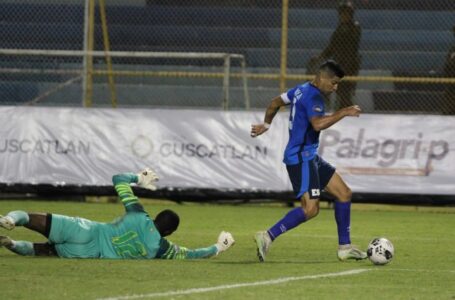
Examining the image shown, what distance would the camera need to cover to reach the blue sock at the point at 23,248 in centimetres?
Result: 1248

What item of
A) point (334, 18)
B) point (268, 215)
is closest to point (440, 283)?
point (268, 215)

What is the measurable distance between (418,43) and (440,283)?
13.1m

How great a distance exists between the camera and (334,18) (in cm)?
2381

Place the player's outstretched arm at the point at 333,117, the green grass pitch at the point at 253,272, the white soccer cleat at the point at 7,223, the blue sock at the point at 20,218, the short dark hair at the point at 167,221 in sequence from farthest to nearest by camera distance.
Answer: the player's outstretched arm at the point at 333,117
the short dark hair at the point at 167,221
the blue sock at the point at 20,218
the white soccer cleat at the point at 7,223
the green grass pitch at the point at 253,272

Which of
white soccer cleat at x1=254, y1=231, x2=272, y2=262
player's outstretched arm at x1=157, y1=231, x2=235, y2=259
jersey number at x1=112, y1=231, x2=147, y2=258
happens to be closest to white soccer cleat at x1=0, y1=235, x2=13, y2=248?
jersey number at x1=112, y1=231, x2=147, y2=258

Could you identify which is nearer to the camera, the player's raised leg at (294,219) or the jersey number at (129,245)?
the jersey number at (129,245)

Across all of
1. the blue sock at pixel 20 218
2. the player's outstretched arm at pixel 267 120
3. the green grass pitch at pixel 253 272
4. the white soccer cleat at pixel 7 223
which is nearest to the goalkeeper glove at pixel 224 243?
the green grass pitch at pixel 253 272

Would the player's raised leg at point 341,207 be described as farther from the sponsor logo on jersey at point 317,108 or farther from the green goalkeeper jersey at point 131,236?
the green goalkeeper jersey at point 131,236

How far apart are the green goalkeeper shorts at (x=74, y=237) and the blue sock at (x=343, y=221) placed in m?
2.52

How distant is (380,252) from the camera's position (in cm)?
1253

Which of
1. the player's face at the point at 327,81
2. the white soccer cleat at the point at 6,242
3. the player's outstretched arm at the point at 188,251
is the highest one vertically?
the player's face at the point at 327,81

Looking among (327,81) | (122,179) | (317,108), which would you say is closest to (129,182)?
(122,179)

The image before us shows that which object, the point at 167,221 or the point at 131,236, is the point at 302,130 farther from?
the point at 131,236

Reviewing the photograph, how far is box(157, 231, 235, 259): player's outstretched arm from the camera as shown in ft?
40.7
